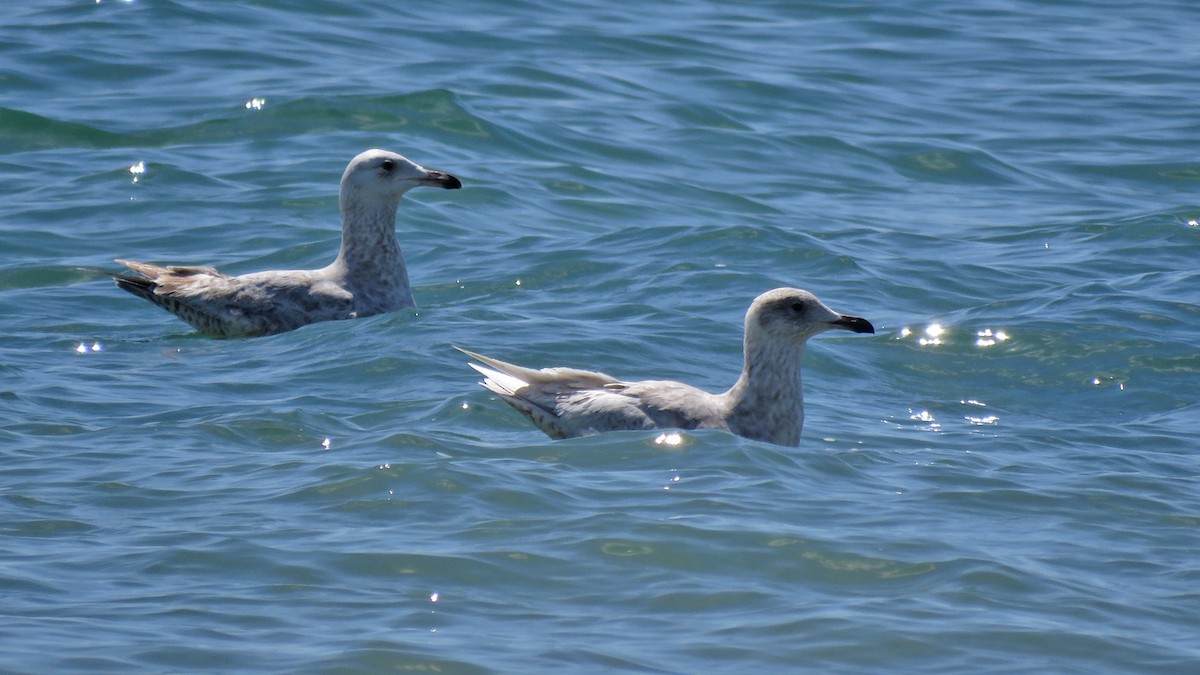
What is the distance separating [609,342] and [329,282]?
2.06 metres

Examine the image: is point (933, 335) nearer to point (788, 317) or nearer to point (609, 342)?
point (609, 342)

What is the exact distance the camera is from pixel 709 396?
8727 millimetres

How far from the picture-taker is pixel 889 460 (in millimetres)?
8562

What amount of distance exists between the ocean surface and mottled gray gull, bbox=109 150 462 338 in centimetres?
31

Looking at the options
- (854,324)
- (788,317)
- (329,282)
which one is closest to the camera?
(854,324)

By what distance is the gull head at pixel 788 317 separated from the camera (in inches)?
343

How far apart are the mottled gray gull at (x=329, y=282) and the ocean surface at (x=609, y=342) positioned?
0.31 meters

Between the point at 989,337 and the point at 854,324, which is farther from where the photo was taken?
the point at 989,337

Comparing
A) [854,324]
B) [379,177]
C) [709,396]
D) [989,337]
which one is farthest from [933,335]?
[379,177]

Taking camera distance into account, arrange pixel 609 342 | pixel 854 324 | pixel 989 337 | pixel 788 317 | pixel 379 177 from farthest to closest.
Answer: pixel 379 177, pixel 989 337, pixel 609 342, pixel 788 317, pixel 854 324

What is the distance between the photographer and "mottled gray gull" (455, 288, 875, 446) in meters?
8.41

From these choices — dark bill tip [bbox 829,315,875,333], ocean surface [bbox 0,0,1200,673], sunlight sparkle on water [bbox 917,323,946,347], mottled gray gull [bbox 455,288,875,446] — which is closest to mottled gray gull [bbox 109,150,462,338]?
ocean surface [bbox 0,0,1200,673]

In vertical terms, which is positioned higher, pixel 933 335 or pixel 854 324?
pixel 854 324

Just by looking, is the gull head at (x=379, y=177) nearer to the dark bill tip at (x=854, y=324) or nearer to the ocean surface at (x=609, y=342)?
the ocean surface at (x=609, y=342)
